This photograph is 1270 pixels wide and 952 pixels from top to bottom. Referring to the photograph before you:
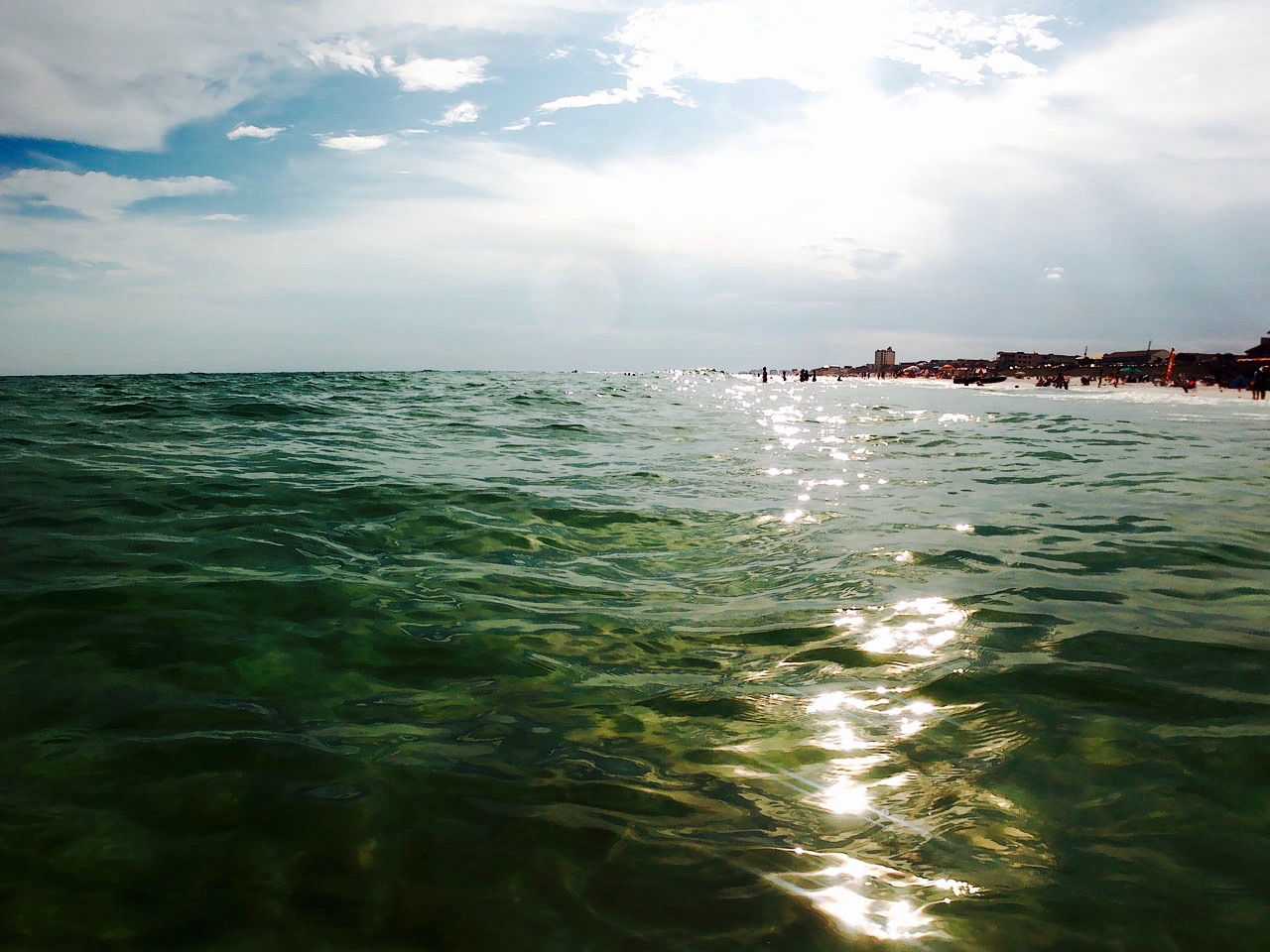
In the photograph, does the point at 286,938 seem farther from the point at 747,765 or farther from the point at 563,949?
the point at 747,765

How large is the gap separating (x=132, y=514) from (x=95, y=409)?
56.6ft

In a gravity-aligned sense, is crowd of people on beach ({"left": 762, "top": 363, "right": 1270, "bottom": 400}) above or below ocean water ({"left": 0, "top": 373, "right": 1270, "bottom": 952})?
above

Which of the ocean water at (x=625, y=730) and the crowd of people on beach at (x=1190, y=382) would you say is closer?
the ocean water at (x=625, y=730)

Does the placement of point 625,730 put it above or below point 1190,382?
below

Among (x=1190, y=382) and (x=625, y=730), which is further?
(x=1190, y=382)

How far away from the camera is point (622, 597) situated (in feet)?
17.5

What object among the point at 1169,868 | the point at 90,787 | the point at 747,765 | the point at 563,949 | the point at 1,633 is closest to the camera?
the point at 563,949

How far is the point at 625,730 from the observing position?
10.8 ft

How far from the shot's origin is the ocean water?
2133 mm

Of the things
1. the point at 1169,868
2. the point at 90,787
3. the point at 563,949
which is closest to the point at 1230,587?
the point at 1169,868

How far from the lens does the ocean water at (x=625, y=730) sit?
2133 millimetres

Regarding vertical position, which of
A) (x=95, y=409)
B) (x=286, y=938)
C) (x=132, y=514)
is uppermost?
(x=95, y=409)

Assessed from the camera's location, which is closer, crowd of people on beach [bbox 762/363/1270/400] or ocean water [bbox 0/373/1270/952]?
ocean water [bbox 0/373/1270/952]

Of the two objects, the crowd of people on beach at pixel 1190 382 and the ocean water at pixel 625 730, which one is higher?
the crowd of people on beach at pixel 1190 382
